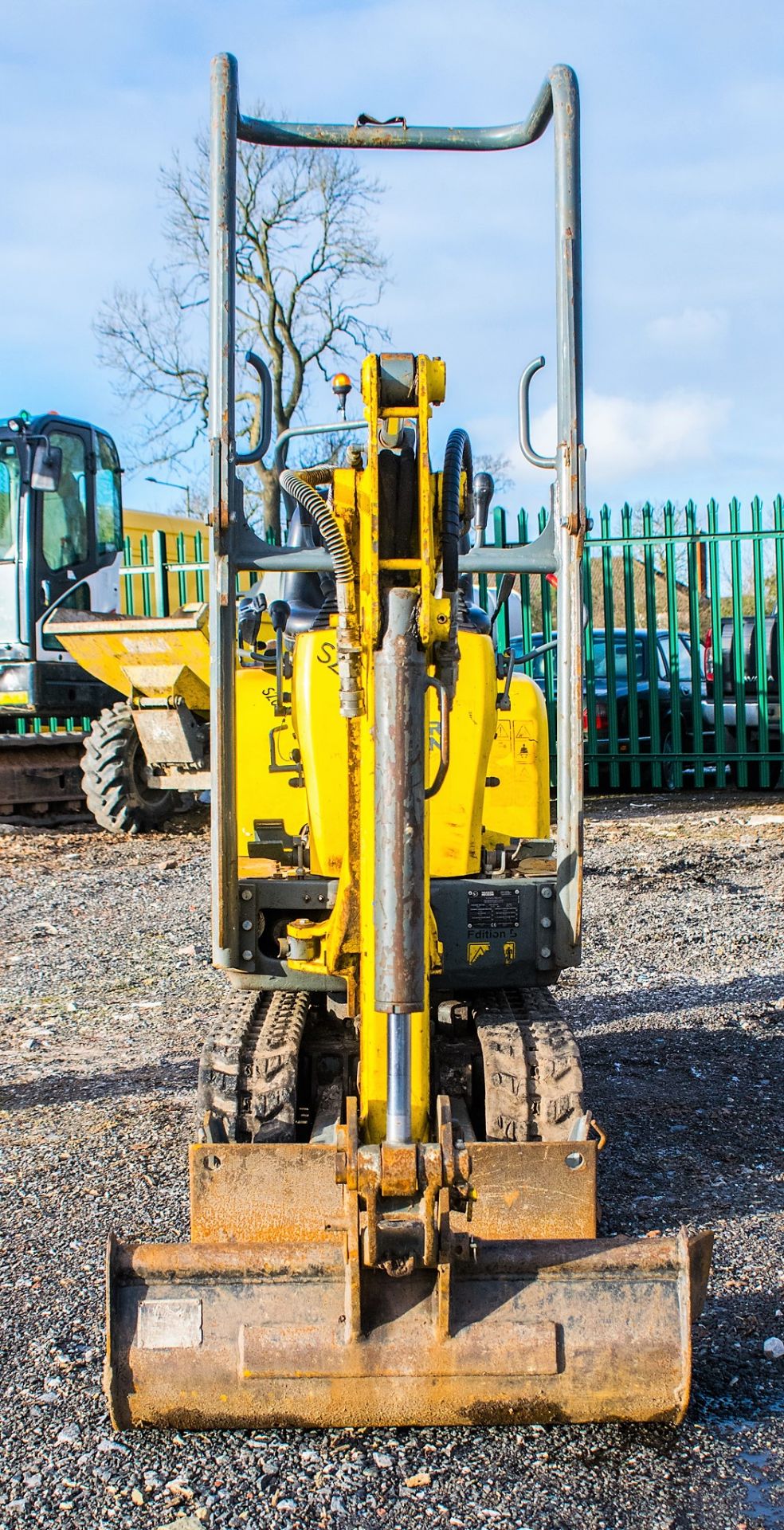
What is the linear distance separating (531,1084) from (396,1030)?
89 cm

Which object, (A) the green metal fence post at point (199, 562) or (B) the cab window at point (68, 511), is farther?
(A) the green metal fence post at point (199, 562)

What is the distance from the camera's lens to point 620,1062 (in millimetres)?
5785

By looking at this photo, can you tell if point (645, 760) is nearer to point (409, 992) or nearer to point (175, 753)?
point (175, 753)

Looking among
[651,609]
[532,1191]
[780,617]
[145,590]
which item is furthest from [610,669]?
[532,1191]

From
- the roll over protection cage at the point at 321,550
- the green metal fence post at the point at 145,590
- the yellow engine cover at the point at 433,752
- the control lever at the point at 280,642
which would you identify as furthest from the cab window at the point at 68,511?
the roll over protection cage at the point at 321,550

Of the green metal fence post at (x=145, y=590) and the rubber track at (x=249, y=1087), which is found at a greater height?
the green metal fence post at (x=145, y=590)

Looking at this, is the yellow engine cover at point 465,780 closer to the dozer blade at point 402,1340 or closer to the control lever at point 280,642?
the control lever at point 280,642

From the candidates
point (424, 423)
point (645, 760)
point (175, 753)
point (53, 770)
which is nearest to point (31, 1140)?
point (424, 423)

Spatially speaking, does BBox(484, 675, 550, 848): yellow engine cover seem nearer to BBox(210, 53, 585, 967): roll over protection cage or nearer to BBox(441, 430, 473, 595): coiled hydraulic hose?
BBox(210, 53, 585, 967): roll over protection cage

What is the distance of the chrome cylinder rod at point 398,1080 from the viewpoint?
301cm

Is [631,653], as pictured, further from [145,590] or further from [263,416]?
[263,416]

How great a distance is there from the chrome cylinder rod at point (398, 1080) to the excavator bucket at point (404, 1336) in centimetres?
28

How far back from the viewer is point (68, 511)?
1402cm

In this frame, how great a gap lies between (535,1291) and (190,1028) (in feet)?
12.6
